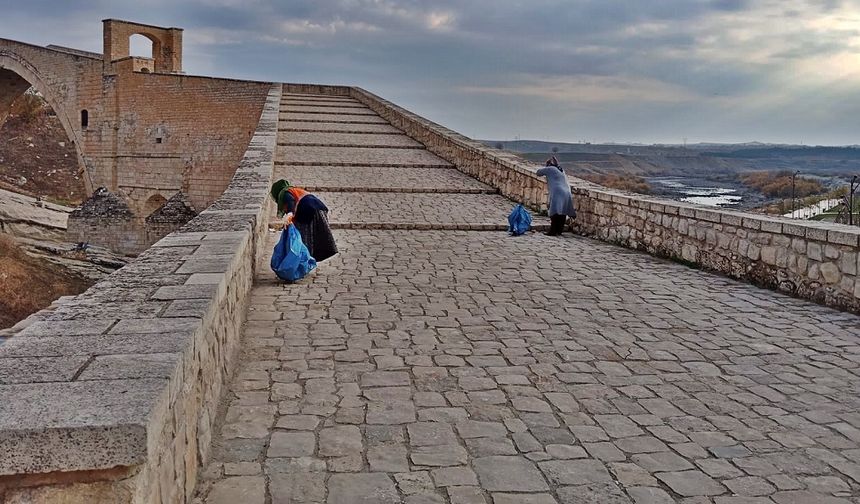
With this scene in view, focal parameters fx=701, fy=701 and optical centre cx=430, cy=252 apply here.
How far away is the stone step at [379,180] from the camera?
12688mm

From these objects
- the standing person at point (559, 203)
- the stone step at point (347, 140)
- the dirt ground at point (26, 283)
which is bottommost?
the dirt ground at point (26, 283)

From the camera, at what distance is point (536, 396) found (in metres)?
3.82

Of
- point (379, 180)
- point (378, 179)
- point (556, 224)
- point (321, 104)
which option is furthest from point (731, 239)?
point (321, 104)

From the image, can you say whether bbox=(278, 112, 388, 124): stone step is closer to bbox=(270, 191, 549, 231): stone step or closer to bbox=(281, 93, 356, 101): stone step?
bbox=(281, 93, 356, 101): stone step

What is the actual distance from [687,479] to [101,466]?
2258 mm

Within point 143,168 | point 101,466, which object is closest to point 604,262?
point 101,466

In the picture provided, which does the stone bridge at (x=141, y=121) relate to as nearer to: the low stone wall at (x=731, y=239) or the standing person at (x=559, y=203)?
the low stone wall at (x=731, y=239)

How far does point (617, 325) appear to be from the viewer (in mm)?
5277

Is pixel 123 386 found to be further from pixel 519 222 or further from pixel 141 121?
pixel 141 121

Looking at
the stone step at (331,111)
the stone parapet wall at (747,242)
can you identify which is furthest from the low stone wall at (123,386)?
the stone step at (331,111)

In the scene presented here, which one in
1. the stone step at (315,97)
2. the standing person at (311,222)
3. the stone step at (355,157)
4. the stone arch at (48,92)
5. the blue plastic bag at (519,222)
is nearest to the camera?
the standing person at (311,222)

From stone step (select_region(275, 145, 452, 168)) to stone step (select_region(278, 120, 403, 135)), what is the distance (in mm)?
2792

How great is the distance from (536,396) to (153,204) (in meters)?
28.1

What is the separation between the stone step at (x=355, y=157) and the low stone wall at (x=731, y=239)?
15.1 feet
